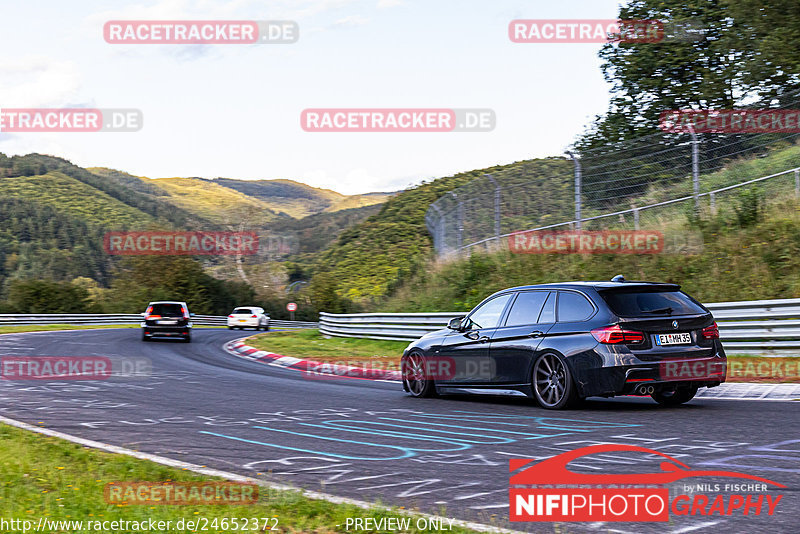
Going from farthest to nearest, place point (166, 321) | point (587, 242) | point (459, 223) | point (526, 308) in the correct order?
1. point (166, 321)
2. point (459, 223)
3. point (587, 242)
4. point (526, 308)

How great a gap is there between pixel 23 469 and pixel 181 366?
13085 mm

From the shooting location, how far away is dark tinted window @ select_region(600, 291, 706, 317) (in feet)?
32.6

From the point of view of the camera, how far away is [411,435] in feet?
28.0

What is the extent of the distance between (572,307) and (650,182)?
1008 cm

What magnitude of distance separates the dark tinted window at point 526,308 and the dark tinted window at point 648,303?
100 cm

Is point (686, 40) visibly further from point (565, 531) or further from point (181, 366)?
point (565, 531)

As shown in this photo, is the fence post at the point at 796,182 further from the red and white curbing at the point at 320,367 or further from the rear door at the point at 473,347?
the rear door at the point at 473,347

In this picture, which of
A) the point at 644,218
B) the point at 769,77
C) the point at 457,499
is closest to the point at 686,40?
the point at 769,77

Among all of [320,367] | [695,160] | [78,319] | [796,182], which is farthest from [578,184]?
[78,319]

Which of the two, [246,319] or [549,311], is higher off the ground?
[549,311]

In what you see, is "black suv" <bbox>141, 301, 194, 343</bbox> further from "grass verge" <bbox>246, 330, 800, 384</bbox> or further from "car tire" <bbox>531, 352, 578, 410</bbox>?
"car tire" <bbox>531, 352, 578, 410</bbox>

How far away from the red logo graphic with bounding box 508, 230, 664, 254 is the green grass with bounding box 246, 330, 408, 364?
4.29m

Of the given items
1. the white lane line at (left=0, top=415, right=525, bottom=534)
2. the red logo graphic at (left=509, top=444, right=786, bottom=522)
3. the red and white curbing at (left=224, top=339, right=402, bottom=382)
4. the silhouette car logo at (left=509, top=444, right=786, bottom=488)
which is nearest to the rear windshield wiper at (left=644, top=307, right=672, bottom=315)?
the silhouette car logo at (left=509, top=444, right=786, bottom=488)

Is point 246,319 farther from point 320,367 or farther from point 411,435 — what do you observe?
point 411,435
